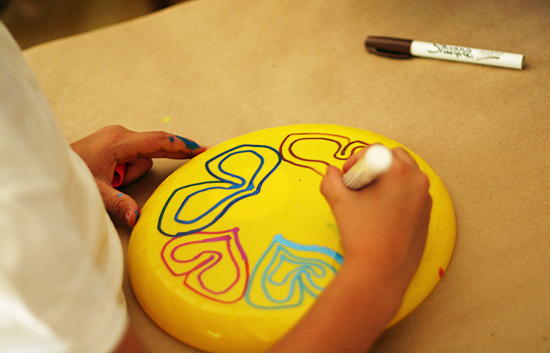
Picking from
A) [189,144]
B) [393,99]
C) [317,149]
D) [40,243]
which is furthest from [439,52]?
[40,243]

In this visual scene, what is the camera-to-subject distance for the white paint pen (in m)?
0.45

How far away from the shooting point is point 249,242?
583 mm

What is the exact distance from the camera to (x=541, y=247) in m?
0.57

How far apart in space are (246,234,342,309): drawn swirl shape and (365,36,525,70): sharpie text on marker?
57 cm

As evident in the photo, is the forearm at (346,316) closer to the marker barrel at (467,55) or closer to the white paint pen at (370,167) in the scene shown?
the white paint pen at (370,167)

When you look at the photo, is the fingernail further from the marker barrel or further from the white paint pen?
the marker barrel

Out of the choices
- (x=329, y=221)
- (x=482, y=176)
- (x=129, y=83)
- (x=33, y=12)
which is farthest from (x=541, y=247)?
(x=33, y=12)

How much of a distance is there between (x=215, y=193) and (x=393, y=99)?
423 mm

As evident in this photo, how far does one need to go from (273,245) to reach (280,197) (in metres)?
0.08

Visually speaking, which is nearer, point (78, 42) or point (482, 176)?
point (482, 176)

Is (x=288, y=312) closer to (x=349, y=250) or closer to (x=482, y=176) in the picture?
(x=349, y=250)

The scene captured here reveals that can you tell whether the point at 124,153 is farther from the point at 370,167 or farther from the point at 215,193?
the point at 370,167

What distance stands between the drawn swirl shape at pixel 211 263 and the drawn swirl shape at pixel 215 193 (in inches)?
1.1

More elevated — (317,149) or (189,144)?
(317,149)
